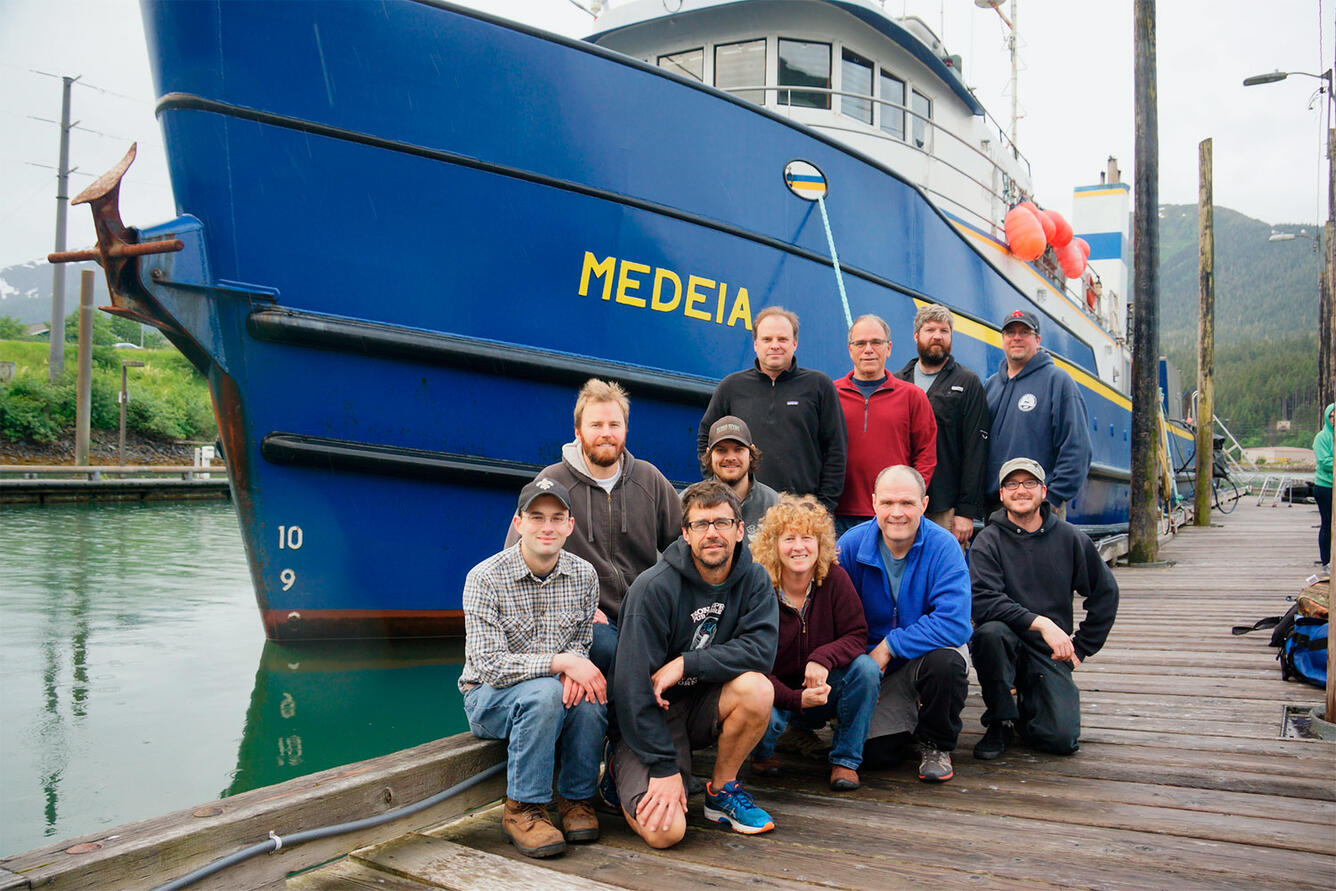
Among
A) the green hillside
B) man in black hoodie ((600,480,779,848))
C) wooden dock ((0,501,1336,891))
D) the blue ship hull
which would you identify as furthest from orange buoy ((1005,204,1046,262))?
the green hillside

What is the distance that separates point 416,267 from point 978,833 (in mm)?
3378

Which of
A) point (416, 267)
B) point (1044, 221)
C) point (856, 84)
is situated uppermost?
point (856, 84)

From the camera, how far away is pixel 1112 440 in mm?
10727

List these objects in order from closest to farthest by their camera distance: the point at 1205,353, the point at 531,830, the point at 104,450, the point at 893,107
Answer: the point at 531,830 < the point at 893,107 < the point at 1205,353 < the point at 104,450

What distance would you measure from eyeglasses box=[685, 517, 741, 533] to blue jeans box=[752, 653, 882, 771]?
0.59 metres

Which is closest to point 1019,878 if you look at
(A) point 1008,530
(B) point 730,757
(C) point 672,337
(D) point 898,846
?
(D) point 898,846

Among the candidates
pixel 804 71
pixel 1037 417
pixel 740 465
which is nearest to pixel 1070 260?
pixel 804 71

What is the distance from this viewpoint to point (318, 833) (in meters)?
1.94

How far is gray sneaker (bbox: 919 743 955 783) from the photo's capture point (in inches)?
100

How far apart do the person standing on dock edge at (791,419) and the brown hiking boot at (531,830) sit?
4.59 ft

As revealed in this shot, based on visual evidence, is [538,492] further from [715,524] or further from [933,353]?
[933,353]

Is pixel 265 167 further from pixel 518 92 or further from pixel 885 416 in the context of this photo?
pixel 885 416

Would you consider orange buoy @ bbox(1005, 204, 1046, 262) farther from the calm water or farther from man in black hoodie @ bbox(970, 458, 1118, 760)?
the calm water

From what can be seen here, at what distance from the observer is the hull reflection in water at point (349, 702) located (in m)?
4.09
